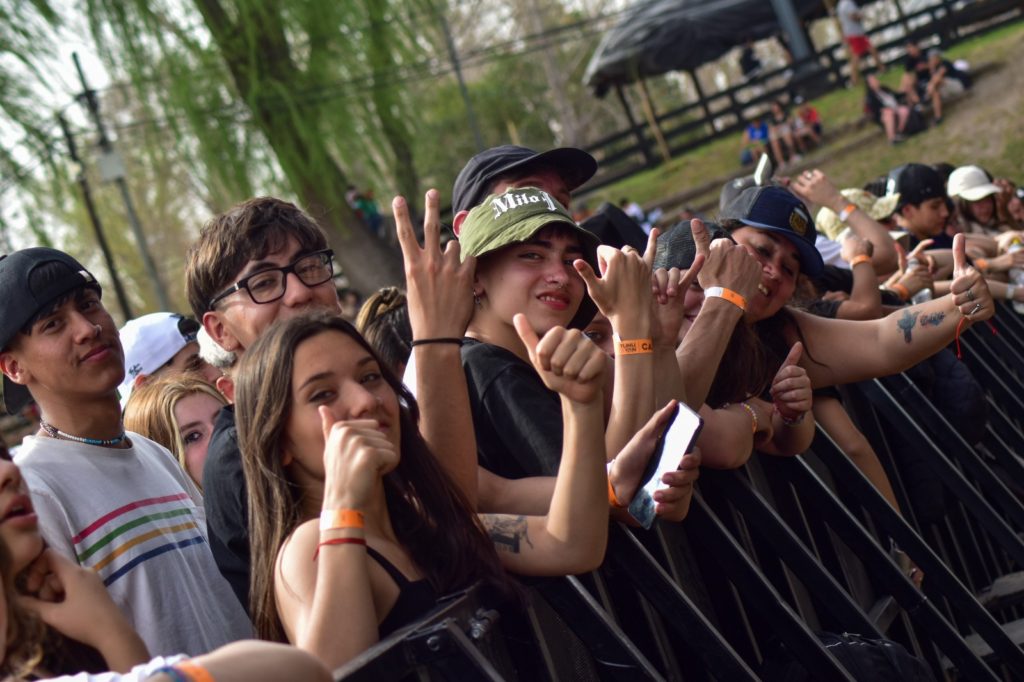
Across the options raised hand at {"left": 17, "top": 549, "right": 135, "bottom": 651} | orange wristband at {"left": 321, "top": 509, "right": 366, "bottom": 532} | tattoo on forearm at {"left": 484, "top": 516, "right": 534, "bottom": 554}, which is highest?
raised hand at {"left": 17, "top": 549, "right": 135, "bottom": 651}

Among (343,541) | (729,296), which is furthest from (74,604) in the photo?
(729,296)

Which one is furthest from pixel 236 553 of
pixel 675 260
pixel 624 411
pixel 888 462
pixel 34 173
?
pixel 34 173

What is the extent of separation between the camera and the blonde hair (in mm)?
4016

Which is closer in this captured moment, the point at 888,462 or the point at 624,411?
the point at 624,411

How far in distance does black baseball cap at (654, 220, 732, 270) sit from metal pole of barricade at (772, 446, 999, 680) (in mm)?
695

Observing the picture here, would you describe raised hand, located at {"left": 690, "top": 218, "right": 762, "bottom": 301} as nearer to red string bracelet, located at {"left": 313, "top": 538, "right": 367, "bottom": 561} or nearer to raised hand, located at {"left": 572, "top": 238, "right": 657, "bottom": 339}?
raised hand, located at {"left": 572, "top": 238, "right": 657, "bottom": 339}

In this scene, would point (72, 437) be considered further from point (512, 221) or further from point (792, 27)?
point (792, 27)

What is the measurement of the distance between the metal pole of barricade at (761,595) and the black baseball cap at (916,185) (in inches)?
193

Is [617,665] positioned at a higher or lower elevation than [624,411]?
lower

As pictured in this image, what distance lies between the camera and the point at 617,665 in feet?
8.54

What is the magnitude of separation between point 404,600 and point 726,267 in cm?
165

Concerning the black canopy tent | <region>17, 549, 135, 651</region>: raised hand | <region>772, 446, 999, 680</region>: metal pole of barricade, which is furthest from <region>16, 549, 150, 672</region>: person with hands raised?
the black canopy tent

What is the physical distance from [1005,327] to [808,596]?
420cm

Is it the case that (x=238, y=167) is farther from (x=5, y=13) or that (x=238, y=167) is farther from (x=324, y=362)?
(x=324, y=362)
